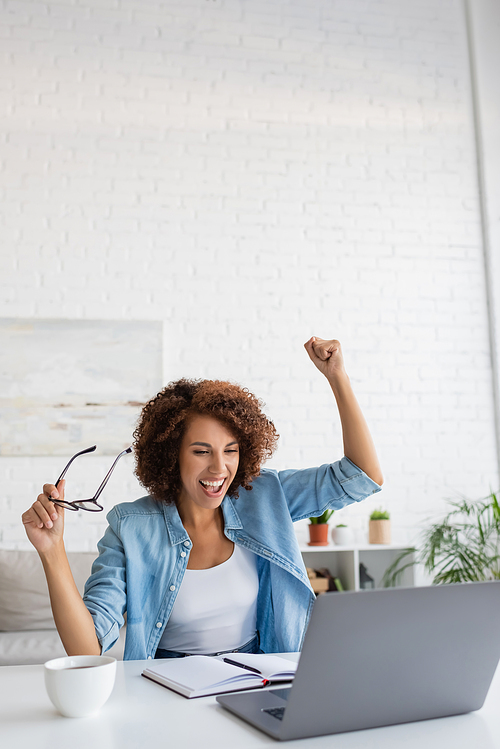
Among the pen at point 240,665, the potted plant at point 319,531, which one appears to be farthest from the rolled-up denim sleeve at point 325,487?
the potted plant at point 319,531

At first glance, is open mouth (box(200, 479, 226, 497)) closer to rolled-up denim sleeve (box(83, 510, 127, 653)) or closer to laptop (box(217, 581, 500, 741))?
rolled-up denim sleeve (box(83, 510, 127, 653))

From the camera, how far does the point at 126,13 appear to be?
3.73 metres

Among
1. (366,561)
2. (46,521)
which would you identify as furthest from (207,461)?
(366,561)

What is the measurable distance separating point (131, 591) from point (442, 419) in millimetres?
2786

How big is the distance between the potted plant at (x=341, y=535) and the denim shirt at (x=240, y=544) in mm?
1879

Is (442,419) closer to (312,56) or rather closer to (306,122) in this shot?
(306,122)

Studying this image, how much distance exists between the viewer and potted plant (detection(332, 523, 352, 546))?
343 cm

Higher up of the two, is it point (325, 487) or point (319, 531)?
point (325, 487)

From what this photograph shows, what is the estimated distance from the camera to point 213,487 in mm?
1506

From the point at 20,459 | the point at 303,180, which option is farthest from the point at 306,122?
the point at 20,459

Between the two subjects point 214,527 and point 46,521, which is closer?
point 46,521

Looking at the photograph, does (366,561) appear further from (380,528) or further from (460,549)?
(460,549)

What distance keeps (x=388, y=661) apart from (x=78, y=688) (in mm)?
373

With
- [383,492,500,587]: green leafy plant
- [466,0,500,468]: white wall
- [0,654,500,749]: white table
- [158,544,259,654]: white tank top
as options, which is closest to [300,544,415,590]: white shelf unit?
[383,492,500,587]: green leafy plant
